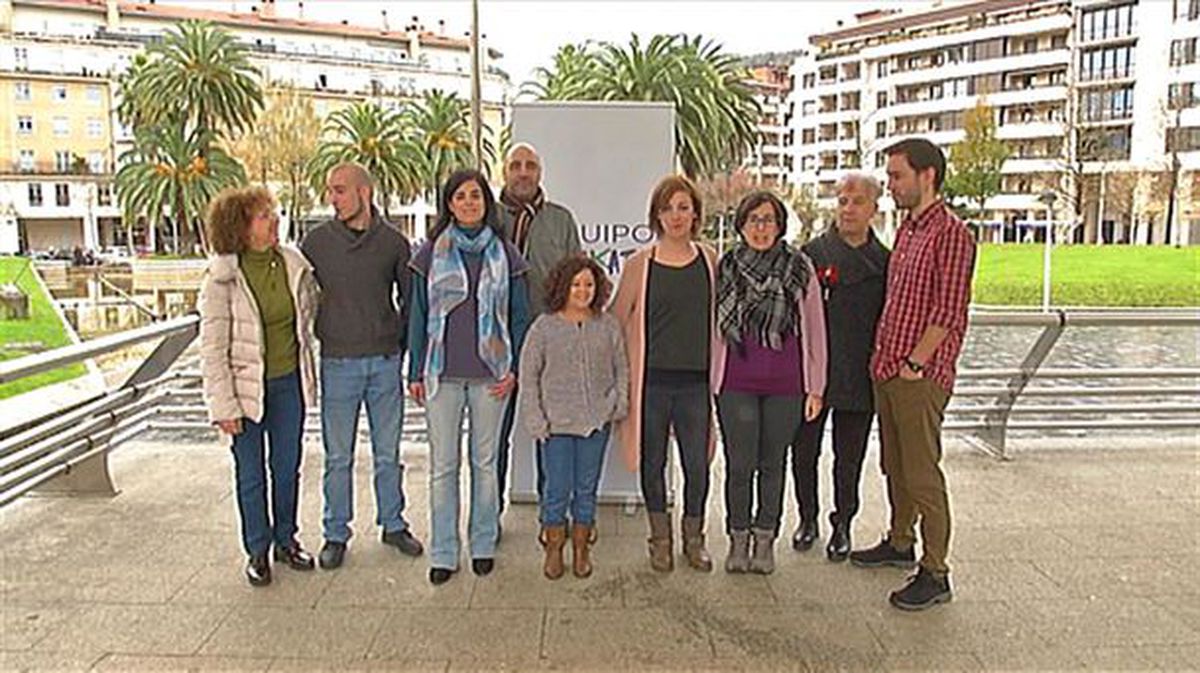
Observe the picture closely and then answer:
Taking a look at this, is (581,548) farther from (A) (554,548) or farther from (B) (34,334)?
(B) (34,334)

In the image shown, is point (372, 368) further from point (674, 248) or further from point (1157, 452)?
point (1157, 452)

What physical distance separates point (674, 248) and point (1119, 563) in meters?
2.45

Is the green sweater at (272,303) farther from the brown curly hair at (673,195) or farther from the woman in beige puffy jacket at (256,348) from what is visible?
the brown curly hair at (673,195)

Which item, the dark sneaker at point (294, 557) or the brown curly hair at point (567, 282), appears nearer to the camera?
the brown curly hair at point (567, 282)

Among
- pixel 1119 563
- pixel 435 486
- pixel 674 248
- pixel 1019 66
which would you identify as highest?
pixel 1019 66

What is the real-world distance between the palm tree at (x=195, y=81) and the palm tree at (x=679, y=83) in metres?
15.8

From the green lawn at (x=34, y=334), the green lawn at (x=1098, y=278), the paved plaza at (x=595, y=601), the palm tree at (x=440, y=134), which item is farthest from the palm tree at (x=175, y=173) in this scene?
the paved plaza at (x=595, y=601)

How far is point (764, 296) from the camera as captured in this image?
13.4 feet

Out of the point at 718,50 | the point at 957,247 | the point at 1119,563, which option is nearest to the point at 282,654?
the point at 957,247

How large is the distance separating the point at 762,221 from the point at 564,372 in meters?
1.04

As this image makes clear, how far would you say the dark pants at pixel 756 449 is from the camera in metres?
4.19

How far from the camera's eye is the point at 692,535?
172 inches

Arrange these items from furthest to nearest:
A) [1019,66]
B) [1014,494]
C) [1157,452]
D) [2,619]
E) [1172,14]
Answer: [1019,66] < [1172,14] < [1157,452] < [1014,494] < [2,619]

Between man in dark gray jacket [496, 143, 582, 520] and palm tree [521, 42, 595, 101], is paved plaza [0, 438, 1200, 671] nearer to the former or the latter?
man in dark gray jacket [496, 143, 582, 520]
